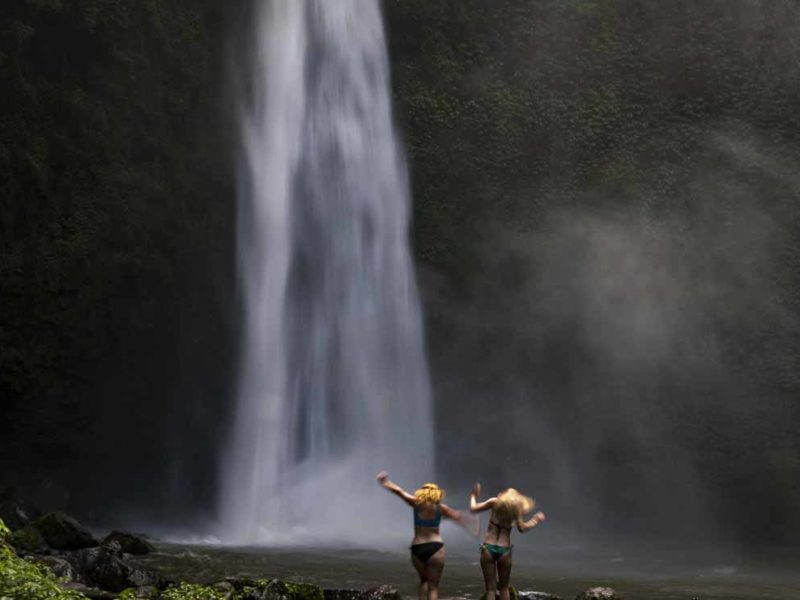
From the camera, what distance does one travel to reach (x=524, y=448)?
25.1 metres

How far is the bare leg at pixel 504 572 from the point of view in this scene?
29.8ft

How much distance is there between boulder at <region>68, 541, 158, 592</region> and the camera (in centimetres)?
1221

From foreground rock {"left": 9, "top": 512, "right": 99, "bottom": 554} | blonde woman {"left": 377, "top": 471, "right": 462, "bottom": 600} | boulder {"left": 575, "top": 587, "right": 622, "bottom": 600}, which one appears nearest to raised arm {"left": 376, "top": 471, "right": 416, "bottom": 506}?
blonde woman {"left": 377, "top": 471, "right": 462, "bottom": 600}

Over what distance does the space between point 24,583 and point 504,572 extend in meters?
3.97

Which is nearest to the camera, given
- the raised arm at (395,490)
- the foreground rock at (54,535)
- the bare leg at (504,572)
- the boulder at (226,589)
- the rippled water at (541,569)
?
the raised arm at (395,490)

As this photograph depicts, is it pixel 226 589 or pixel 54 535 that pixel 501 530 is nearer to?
pixel 226 589

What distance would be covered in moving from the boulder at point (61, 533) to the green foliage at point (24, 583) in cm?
814

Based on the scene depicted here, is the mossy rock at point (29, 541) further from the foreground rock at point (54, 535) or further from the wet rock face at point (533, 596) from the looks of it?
the wet rock face at point (533, 596)

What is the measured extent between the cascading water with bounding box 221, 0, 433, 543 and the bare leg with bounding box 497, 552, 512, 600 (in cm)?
1247

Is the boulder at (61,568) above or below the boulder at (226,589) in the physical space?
above

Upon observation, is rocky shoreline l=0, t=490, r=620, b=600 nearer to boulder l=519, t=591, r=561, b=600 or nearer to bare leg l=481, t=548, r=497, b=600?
boulder l=519, t=591, r=561, b=600

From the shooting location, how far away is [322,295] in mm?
24797

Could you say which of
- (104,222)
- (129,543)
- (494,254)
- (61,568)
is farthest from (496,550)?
(494,254)

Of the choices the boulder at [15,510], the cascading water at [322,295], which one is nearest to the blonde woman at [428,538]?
the boulder at [15,510]
